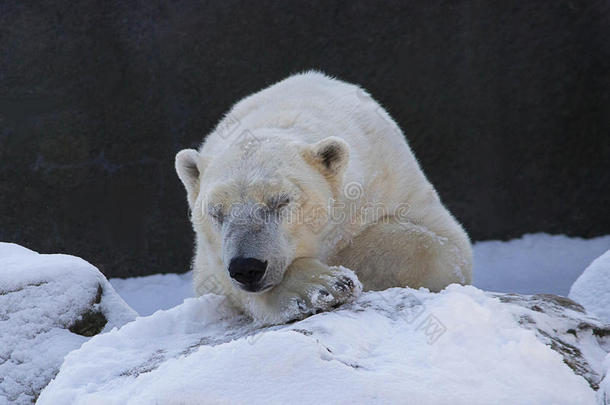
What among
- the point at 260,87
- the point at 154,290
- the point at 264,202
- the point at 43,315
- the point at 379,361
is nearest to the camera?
the point at 379,361

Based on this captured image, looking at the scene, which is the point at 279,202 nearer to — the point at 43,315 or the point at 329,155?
the point at 329,155

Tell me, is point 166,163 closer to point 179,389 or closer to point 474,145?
point 474,145


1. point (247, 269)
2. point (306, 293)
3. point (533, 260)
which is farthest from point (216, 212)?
point (533, 260)

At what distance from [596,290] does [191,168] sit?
2.22m

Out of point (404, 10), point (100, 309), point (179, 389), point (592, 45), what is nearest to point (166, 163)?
point (404, 10)

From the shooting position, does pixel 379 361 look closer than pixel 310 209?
Yes

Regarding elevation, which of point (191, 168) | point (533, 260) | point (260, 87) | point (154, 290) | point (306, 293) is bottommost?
point (154, 290)

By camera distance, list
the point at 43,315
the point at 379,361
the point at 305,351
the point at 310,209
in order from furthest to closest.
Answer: the point at 43,315, the point at 310,209, the point at 379,361, the point at 305,351

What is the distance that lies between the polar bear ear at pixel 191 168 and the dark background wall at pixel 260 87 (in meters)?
4.07

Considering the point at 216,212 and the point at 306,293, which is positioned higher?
the point at 216,212

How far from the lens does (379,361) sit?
6.84ft

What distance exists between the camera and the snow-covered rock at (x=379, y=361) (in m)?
1.90

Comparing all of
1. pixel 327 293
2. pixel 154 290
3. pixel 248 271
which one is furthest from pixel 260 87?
pixel 327 293

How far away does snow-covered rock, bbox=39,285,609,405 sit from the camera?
1.90 m
